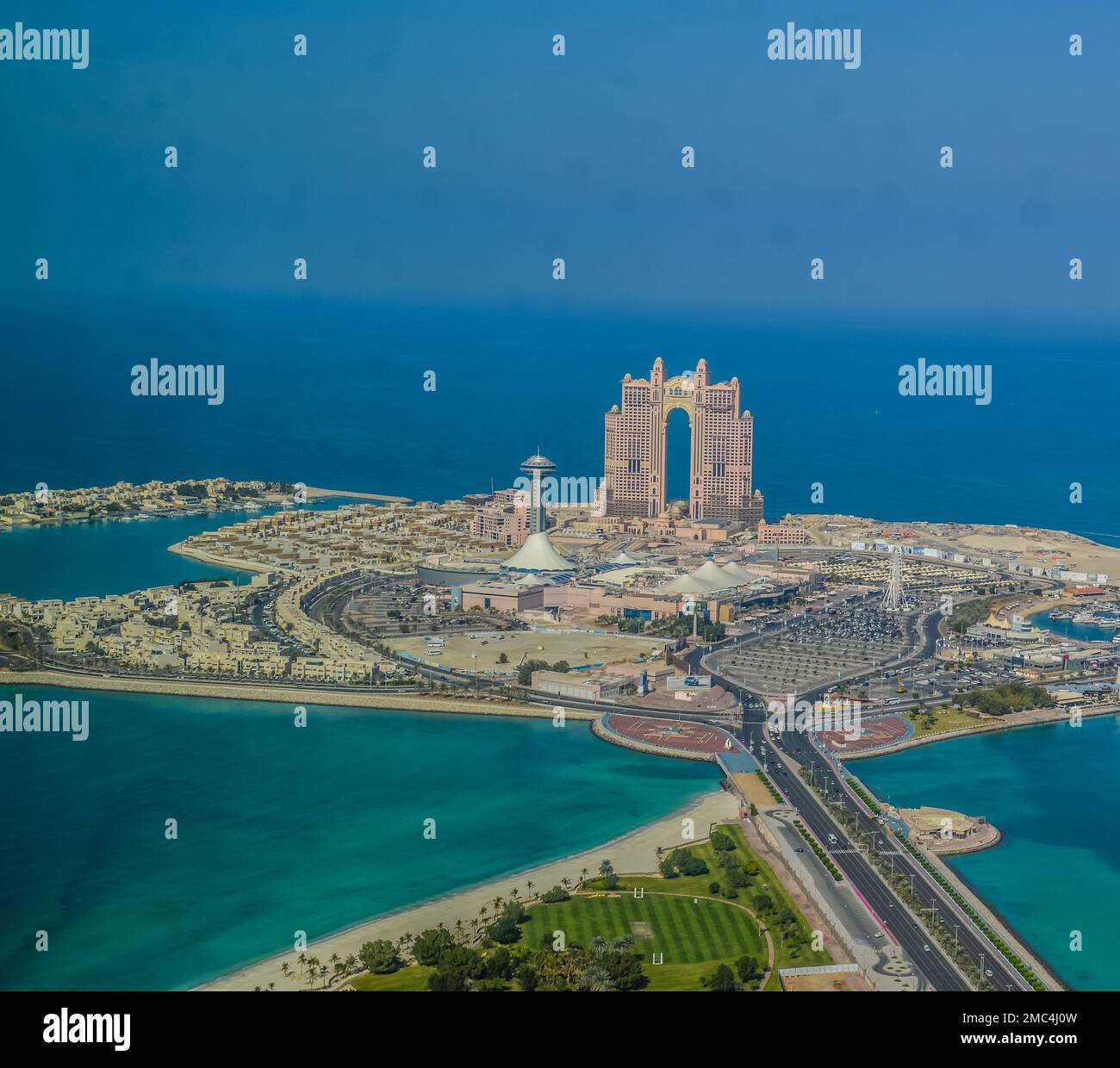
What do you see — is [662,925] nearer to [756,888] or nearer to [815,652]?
[756,888]

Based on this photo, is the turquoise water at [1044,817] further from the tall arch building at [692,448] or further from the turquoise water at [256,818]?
the tall arch building at [692,448]

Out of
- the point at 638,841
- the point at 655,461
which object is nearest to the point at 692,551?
the point at 655,461

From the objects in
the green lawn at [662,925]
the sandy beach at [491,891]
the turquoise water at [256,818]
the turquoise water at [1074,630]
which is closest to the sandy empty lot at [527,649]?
the turquoise water at [256,818]

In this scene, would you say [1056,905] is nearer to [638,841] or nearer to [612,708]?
[638,841]

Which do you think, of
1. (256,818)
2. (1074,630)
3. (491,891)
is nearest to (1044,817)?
(491,891)

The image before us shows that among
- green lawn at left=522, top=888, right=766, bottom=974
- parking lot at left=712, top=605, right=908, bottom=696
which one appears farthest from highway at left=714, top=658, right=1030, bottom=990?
parking lot at left=712, top=605, right=908, bottom=696

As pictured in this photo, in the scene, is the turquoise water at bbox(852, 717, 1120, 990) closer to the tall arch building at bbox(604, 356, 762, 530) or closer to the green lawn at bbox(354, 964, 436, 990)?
the green lawn at bbox(354, 964, 436, 990)
